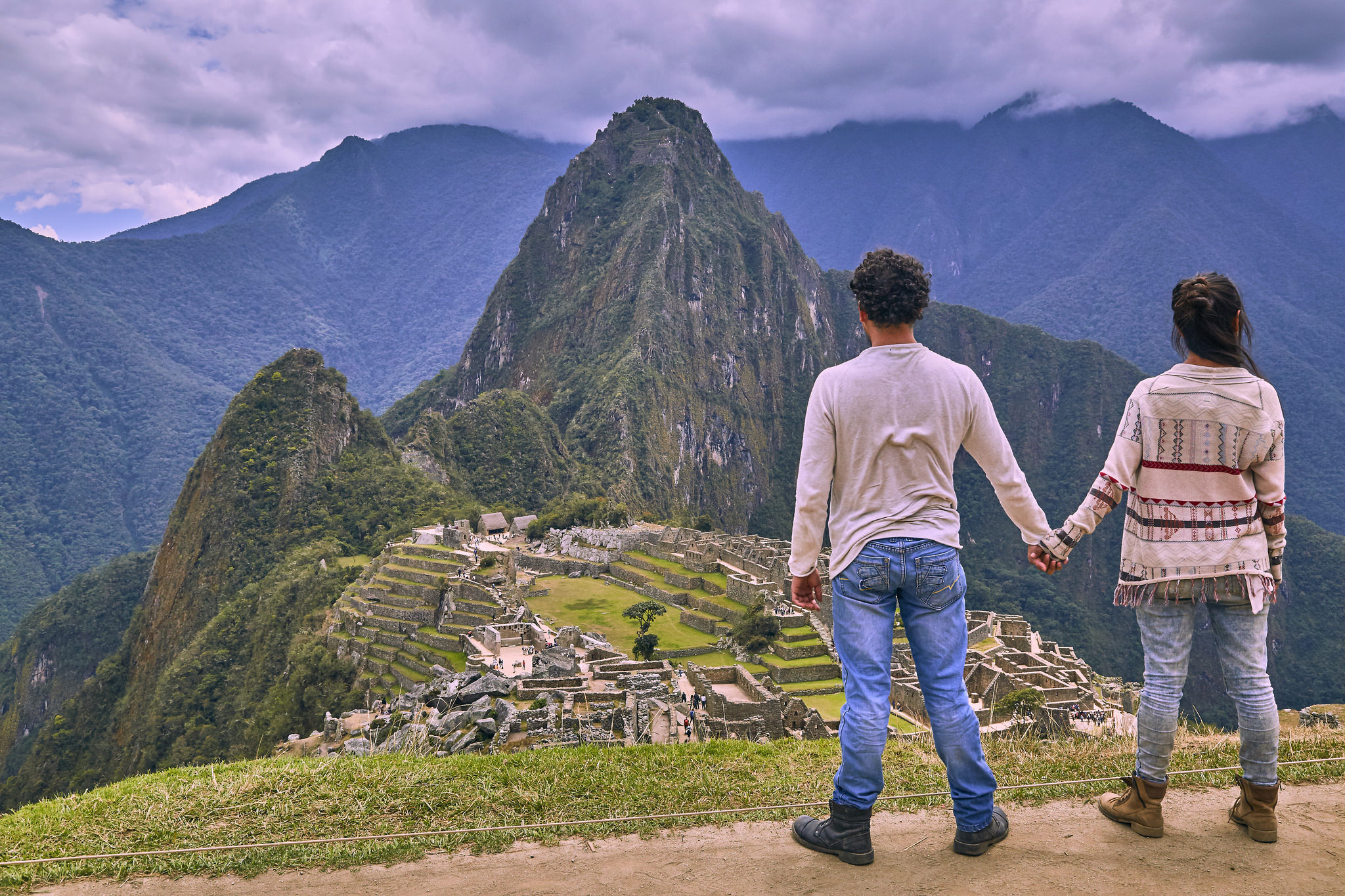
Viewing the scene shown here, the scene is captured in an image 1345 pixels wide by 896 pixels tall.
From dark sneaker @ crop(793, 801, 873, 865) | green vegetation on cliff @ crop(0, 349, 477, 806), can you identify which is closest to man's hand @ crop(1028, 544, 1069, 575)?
dark sneaker @ crop(793, 801, 873, 865)

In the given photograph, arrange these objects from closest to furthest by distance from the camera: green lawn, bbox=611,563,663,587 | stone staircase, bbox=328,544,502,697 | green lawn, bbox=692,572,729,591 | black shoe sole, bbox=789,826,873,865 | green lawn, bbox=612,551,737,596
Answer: black shoe sole, bbox=789,826,873,865 → stone staircase, bbox=328,544,502,697 → green lawn, bbox=692,572,729,591 → green lawn, bbox=612,551,737,596 → green lawn, bbox=611,563,663,587

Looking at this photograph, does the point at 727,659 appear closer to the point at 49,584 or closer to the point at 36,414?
the point at 49,584

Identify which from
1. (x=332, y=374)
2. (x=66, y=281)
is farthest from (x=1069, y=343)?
(x=66, y=281)

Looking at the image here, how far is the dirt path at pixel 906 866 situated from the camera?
154 inches

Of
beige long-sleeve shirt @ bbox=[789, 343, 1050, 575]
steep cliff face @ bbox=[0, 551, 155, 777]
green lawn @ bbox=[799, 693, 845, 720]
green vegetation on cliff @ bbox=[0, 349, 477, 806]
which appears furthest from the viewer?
steep cliff face @ bbox=[0, 551, 155, 777]

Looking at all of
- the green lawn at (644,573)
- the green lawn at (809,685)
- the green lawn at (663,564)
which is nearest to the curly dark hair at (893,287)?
the green lawn at (809,685)

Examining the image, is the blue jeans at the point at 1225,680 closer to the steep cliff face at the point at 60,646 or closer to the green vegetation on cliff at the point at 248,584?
the green vegetation on cliff at the point at 248,584

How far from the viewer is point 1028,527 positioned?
440 cm

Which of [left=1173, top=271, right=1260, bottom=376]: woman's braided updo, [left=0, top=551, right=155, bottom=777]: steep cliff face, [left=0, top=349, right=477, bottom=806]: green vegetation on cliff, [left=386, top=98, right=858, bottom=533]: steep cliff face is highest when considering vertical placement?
[left=386, top=98, right=858, bottom=533]: steep cliff face

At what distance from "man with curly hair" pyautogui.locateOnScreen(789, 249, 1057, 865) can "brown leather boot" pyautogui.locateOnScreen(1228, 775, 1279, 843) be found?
1.17 meters

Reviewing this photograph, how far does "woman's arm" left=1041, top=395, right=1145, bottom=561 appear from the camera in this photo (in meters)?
4.39

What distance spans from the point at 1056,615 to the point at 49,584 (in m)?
117

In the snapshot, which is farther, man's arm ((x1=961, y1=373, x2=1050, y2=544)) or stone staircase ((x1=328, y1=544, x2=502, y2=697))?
stone staircase ((x1=328, y1=544, x2=502, y2=697))

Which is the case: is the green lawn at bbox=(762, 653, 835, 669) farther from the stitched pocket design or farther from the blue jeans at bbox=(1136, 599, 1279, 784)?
the stitched pocket design
